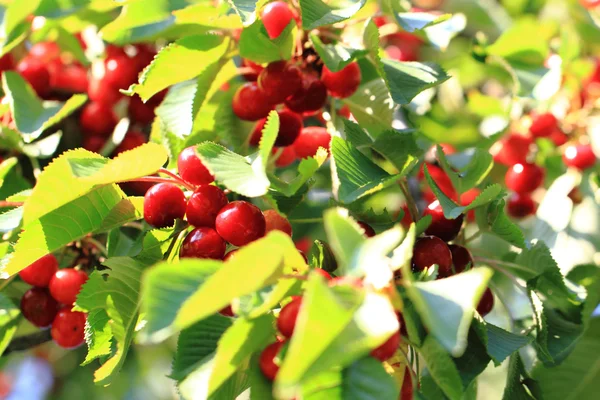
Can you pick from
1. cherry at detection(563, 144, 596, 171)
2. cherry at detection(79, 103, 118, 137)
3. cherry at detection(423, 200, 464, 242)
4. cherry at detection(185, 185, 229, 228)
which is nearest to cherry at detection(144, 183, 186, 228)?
cherry at detection(185, 185, 229, 228)

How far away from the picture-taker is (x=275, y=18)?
0.98m

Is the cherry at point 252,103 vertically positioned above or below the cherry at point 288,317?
below

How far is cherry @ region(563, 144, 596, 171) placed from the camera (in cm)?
155

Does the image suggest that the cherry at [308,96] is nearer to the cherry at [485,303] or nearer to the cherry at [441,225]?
the cherry at [441,225]

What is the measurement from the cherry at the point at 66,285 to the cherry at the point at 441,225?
0.50 metres

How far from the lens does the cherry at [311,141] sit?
105 cm

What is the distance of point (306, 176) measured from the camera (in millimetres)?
784

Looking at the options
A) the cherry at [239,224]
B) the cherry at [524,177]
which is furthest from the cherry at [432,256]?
the cherry at [524,177]

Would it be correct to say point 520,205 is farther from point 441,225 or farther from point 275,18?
point 275,18

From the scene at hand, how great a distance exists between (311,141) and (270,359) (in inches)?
17.6

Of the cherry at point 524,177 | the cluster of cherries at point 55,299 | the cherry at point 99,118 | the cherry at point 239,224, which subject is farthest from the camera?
the cherry at point 524,177

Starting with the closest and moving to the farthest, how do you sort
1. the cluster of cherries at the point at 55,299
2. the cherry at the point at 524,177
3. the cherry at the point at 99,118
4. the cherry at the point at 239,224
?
the cherry at the point at 239,224, the cluster of cherries at the point at 55,299, the cherry at the point at 99,118, the cherry at the point at 524,177

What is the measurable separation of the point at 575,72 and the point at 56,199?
1.27 m

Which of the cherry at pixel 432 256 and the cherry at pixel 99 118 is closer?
the cherry at pixel 432 256
